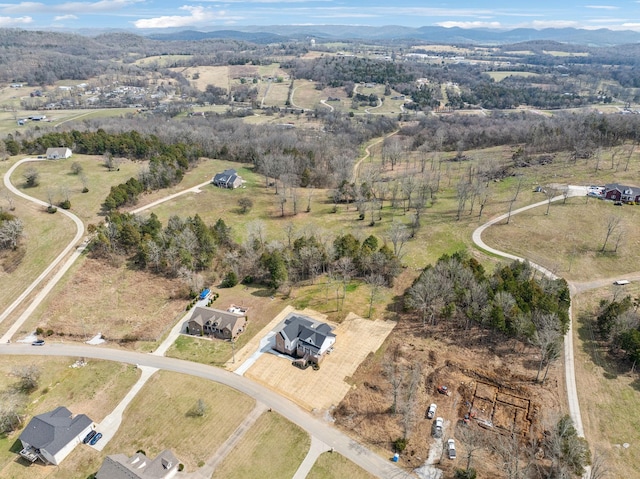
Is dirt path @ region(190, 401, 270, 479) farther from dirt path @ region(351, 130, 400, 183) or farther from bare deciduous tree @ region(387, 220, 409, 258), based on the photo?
dirt path @ region(351, 130, 400, 183)

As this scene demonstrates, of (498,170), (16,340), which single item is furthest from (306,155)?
(16,340)

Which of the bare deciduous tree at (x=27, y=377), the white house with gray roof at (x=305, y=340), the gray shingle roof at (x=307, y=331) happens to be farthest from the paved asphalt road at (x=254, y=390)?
the gray shingle roof at (x=307, y=331)

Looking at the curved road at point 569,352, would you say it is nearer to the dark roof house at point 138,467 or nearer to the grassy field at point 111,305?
the dark roof house at point 138,467

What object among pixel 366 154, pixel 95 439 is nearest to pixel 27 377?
pixel 95 439

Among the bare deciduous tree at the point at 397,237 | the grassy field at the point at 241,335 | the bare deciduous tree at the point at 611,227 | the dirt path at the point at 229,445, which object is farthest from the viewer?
the bare deciduous tree at the point at 611,227

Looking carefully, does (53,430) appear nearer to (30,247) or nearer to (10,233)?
(30,247)

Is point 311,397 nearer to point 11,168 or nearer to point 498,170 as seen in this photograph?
point 498,170

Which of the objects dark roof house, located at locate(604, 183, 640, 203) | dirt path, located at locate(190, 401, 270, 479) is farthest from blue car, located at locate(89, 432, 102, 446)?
dark roof house, located at locate(604, 183, 640, 203)
